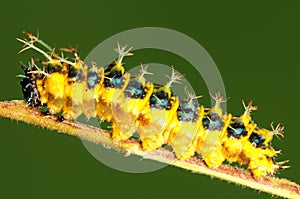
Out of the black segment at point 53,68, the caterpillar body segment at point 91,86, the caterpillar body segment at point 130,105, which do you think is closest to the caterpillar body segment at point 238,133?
the caterpillar body segment at point 130,105

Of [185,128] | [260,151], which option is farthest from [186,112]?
[260,151]

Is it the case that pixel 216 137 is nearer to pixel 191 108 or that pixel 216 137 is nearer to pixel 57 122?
pixel 191 108

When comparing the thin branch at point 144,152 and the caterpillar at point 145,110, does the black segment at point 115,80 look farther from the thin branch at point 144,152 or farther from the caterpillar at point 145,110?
the thin branch at point 144,152

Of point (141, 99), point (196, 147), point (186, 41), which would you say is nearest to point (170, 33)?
point (186, 41)

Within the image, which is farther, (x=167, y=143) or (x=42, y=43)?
(x=167, y=143)

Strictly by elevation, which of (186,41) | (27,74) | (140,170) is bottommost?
(140,170)

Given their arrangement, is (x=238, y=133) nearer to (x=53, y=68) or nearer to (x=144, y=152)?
(x=144, y=152)
